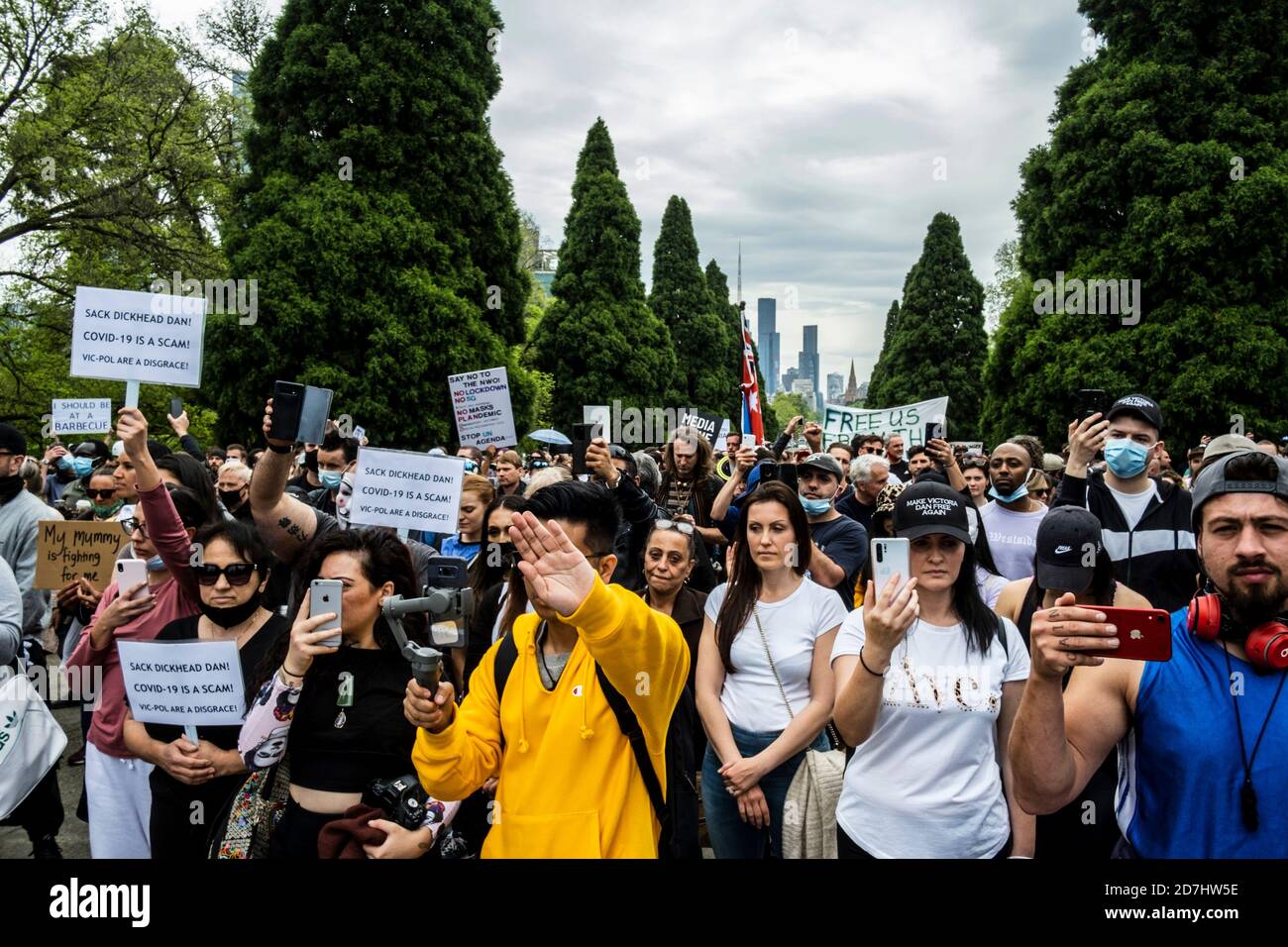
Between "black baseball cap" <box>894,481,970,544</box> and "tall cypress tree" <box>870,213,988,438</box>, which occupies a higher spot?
"tall cypress tree" <box>870,213,988,438</box>

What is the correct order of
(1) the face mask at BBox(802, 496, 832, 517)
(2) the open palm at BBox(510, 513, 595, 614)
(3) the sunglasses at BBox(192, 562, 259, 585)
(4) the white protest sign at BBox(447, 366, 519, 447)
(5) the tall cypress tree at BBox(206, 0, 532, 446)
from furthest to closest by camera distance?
(5) the tall cypress tree at BBox(206, 0, 532, 446) → (4) the white protest sign at BBox(447, 366, 519, 447) → (1) the face mask at BBox(802, 496, 832, 517) → (3) the sunglasses at BBox(192, 562, 259, 585) → (2) the open palm at BBox(510, 513, 595, 614)

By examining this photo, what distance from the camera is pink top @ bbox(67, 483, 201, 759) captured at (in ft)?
12.5

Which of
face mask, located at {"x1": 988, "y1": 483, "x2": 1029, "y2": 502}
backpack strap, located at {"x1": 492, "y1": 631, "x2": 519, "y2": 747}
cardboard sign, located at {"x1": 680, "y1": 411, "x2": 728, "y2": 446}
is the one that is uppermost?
cardboard sign, located at {"x1": 680, "y1": 411, "x2": 728, "y2": 446}

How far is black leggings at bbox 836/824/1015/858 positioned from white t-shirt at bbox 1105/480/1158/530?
7.59 feet

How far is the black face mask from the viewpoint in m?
3.73

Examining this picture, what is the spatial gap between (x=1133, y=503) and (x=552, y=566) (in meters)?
3.66

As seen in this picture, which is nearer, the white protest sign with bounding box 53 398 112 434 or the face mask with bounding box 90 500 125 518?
the face mask with bounding box 90 500 125 518

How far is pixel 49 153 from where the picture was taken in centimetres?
1614

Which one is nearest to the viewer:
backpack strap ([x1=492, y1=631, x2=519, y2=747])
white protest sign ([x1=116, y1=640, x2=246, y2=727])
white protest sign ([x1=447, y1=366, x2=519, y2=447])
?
backpack strap ([x1=492, y1=631, x2=519, y2=747])

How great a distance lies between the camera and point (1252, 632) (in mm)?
2166

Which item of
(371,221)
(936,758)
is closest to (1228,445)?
(936,758)

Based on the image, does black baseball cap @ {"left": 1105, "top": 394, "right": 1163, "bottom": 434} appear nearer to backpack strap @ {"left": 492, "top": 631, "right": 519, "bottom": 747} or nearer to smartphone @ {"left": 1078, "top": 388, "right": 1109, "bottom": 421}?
smartphone @ {"left": 1078, "top": 388, "right": 1109, "bottom": 421}

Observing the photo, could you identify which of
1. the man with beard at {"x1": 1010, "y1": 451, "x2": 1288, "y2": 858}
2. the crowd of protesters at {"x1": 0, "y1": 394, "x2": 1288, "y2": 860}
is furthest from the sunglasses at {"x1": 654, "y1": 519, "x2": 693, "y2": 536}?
the man with beard at {"x1": 1010, "y1": 451, "x2": 1288, "y2": 858}

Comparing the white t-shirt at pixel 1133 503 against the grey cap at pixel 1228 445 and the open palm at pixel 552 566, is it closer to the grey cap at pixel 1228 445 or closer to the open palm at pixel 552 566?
the grey cap at pixel 1228 445
